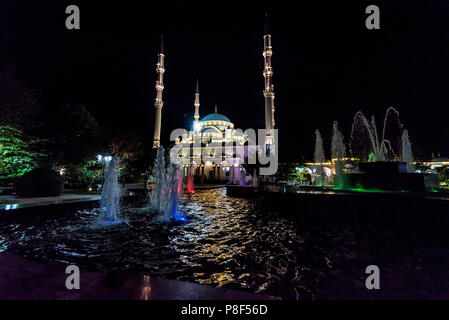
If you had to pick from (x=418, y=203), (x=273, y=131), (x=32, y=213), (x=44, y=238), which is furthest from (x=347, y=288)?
(x=273, y=131)

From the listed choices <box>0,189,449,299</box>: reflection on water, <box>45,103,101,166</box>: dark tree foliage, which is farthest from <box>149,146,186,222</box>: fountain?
<box>45,103,101,166</box>: dark tree foliage

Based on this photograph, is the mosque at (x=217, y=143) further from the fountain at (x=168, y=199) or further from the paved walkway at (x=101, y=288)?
the paved walkway at (x=101, y=288)

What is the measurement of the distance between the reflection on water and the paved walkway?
0.36 ft

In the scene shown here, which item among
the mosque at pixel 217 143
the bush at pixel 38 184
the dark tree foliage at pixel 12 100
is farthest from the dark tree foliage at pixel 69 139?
the mosque at pixel 217 143

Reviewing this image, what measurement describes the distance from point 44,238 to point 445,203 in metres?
9.14

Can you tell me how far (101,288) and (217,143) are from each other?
→ 46279mm

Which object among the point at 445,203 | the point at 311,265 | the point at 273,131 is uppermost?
the point at 273,131

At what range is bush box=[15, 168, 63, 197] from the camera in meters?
9.49

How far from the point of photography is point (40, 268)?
2457 mm

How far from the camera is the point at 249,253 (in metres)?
3.57

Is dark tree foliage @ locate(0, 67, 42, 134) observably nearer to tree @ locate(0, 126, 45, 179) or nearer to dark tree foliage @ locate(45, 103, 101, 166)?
tree @ locate(0, 126, 45, 179)

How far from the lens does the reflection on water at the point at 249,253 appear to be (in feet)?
8.52
